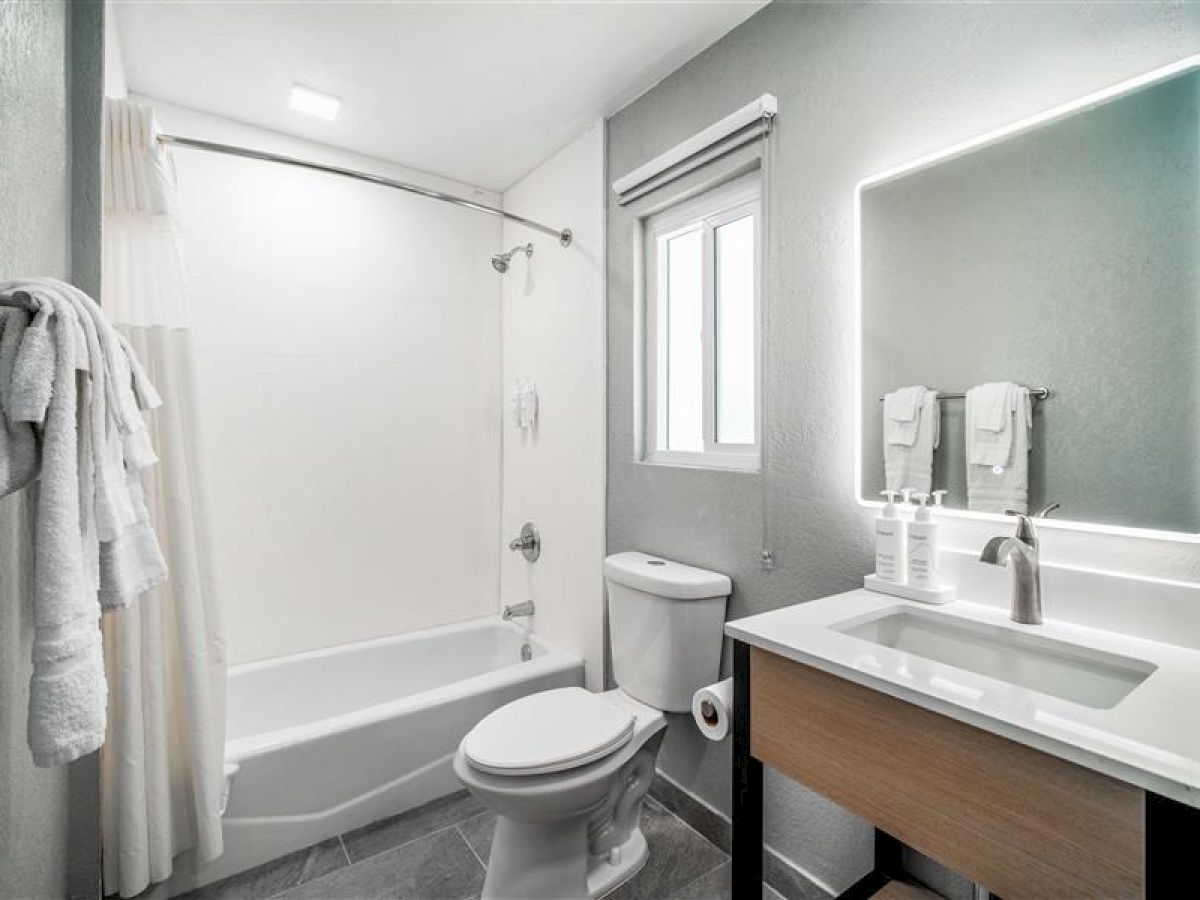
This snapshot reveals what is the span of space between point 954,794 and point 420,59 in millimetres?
2275

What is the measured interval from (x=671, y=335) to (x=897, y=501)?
101 centimetres

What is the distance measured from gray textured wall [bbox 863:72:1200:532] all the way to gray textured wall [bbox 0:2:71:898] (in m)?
1.61

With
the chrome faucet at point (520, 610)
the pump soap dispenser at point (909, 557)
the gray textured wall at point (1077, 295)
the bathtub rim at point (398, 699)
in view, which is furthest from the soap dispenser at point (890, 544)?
the chrome faucet at point (520, 610)

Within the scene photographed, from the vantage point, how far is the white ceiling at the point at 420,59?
5.43ft

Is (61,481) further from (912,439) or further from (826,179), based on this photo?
(826,179)

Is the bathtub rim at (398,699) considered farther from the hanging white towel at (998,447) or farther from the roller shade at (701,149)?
the roller shade at (701,149)

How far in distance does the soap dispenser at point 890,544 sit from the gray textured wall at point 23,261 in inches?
60.5

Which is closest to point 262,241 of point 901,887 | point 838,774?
point 838,774

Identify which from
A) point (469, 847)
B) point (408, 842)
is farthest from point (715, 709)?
point (408, 842)

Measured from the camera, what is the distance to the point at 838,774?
37.6 inches

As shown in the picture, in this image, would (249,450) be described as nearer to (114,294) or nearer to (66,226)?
(114,294)

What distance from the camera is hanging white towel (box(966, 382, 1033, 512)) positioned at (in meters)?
1.17

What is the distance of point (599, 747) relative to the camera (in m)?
1.45

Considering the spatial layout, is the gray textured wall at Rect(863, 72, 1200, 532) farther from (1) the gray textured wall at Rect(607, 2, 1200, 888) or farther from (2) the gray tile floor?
(2) the gray tile floor
